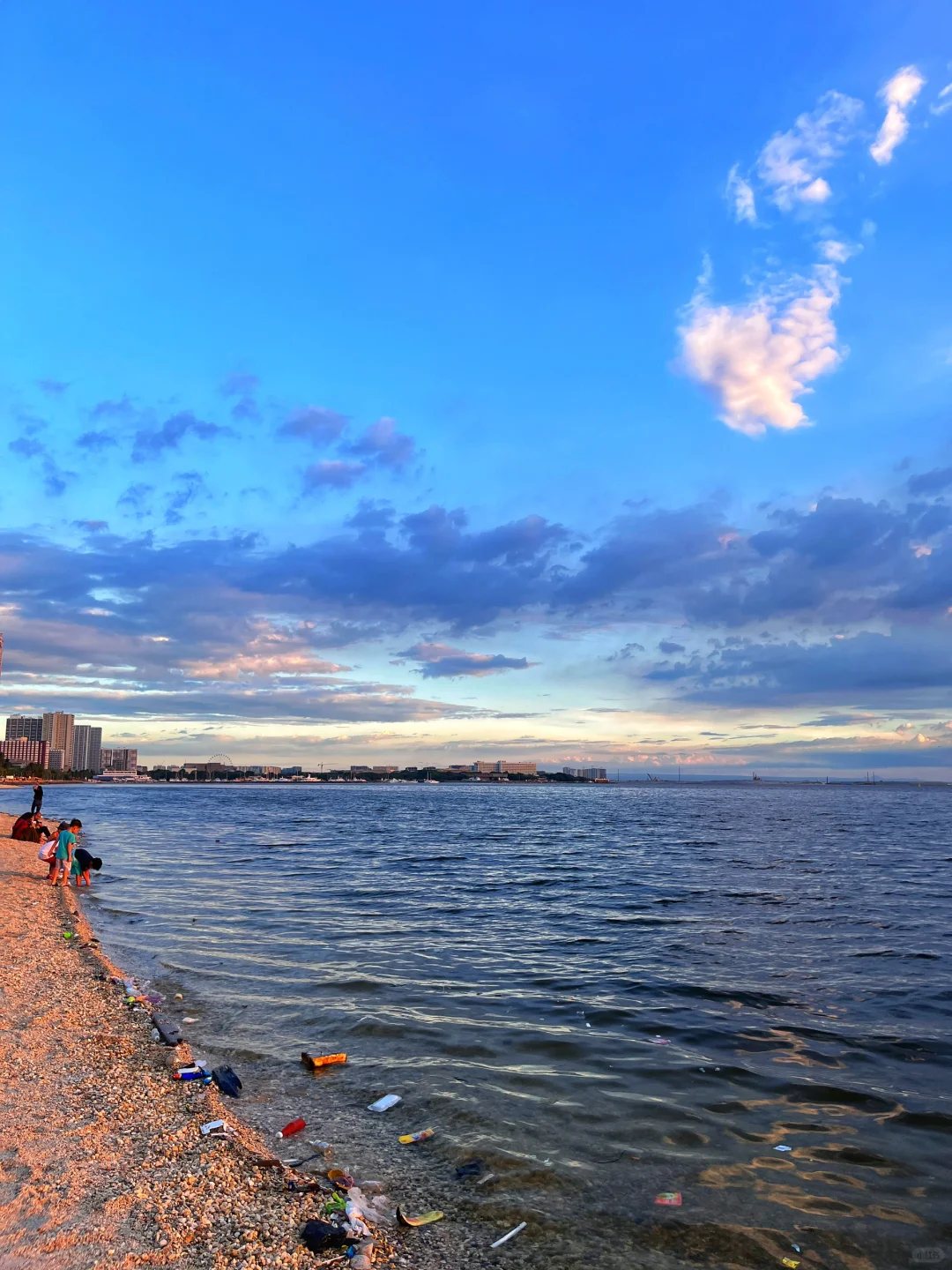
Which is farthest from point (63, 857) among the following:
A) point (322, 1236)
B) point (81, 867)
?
point (322, 1236)

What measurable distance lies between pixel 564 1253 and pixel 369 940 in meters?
12.4

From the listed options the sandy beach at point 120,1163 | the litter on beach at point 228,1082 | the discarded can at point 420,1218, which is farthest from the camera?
the litter on beach at point 228,1082

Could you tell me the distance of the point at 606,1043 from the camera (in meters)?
11.4

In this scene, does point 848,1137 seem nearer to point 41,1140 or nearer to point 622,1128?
point 622,1128

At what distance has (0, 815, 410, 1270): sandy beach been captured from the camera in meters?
5.41

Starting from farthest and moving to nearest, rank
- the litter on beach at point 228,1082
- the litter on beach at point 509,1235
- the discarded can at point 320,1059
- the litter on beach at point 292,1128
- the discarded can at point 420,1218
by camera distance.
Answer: the discarded can at point 320,1059, the litter on beach at point 228,1082, the litter on beach at point 292,1128, the discarded can at point 420,1218, the litter on beach at point 509,1235

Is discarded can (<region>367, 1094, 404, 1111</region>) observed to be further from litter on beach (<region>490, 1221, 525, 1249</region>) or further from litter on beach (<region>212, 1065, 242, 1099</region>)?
litter on beach (<region>490, 1221, 525, 1249</region>)

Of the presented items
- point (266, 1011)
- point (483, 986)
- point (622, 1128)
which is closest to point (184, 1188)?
point (622, 1128)

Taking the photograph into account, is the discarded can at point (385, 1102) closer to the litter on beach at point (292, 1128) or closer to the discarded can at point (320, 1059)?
the litter on beach at point (292, 1128)

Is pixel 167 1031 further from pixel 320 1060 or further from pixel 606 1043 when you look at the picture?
pixel 606 1043

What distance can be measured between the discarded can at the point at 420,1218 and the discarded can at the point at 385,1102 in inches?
98.7

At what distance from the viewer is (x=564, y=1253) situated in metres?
6.31

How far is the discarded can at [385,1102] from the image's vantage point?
9047mm

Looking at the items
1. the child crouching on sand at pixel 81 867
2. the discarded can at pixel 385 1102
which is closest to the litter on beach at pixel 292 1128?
the discarded can at pixel 385 1102
